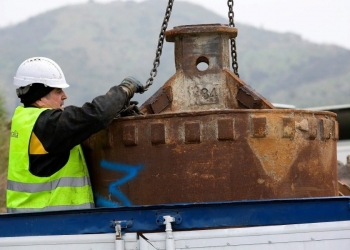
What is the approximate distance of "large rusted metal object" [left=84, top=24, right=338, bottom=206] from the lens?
505cm

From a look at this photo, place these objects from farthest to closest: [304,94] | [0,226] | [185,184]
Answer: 1. [304,94]
2. [185,184]
3. [0,226]

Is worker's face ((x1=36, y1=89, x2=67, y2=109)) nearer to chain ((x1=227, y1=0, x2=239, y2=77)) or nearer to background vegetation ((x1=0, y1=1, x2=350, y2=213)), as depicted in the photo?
chain ((x1=227, y1=0, x2=239, y2=77))

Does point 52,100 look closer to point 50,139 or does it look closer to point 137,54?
point 50,139

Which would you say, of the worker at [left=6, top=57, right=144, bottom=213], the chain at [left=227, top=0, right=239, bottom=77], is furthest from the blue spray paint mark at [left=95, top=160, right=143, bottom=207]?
the chain at [left=227, top=0, right=239, bottom=77]

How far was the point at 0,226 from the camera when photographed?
15.6 ft

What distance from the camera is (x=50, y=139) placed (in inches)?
201

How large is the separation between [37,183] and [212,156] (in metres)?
1.14

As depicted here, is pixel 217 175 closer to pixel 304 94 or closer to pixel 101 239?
pixel 101 239

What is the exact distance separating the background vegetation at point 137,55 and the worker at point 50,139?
363 feet

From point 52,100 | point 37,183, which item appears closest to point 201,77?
point 52,100

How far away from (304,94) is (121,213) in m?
133

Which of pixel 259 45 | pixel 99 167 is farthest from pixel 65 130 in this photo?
pixel 259 45

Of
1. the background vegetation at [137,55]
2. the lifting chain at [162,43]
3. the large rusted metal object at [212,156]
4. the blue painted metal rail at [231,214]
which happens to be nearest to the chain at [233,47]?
the lifting chain at [162,43]

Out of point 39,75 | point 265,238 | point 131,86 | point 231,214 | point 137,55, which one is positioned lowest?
point 265,238
